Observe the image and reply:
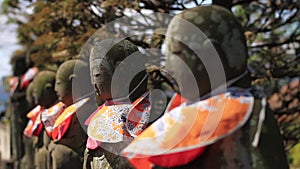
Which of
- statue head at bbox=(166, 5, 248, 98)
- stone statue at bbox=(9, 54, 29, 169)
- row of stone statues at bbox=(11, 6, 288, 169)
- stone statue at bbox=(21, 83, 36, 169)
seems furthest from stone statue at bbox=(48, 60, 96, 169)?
stone statue at bbox=(9, 54, 29, 169)

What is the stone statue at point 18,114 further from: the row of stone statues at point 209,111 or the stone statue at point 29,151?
the row of stone statues at point 209,111

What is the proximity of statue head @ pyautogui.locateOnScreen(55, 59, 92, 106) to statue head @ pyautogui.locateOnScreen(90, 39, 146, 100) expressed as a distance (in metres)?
0.74

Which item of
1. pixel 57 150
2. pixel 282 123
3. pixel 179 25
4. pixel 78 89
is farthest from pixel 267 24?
pixel 179 25

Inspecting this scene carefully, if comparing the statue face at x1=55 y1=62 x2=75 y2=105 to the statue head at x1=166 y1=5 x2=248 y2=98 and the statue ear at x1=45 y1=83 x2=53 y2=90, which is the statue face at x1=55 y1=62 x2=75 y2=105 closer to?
the statue ear at x1=45 y1=83 x2=53 y2=90

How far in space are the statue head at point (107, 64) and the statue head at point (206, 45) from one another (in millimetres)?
1115

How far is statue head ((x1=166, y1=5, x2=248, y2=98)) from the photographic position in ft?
7.40

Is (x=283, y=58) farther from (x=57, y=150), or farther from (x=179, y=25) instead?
(x=179, y=25)

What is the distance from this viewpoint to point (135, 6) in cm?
483

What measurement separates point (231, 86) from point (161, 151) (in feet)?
1.54

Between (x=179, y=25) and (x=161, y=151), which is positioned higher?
(x=179, y=25)

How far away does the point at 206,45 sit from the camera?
7.43 ft

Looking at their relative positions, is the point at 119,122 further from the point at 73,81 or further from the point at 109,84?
the point at 73,81

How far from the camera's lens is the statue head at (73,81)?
4.21 metres

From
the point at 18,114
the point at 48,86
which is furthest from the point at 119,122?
the point at 18,114
